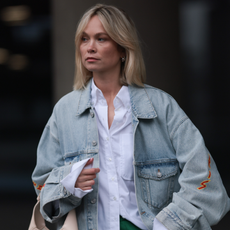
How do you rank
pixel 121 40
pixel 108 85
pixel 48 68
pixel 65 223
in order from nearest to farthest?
pixel 65 223 → pixel 121 40 → pixel 108 85 → pixel 48 68

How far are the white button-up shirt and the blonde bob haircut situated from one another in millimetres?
270

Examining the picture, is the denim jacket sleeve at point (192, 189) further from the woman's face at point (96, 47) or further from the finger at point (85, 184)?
the woman's face at point (96, 47)

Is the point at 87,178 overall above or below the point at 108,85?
below

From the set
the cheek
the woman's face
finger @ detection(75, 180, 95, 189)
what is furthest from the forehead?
finger @ detection(75, 180, 95, 189)

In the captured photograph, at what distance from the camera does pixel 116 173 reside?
1.89 meters

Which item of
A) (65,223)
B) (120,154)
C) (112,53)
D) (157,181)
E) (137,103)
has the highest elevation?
(112,53)

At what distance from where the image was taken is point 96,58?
1963 mm

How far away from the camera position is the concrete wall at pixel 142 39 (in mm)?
3838

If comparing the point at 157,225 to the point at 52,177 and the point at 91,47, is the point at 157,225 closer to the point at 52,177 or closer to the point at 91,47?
the point at 52,177

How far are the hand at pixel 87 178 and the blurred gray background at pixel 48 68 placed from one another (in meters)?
2.13

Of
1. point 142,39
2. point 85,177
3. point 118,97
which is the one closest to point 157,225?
point 85,177

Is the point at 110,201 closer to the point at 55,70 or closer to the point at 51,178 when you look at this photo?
the point at 51,178

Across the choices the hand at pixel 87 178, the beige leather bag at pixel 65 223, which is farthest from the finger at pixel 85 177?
the beige leather bag at pixel 65 223

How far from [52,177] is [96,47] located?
794mm
